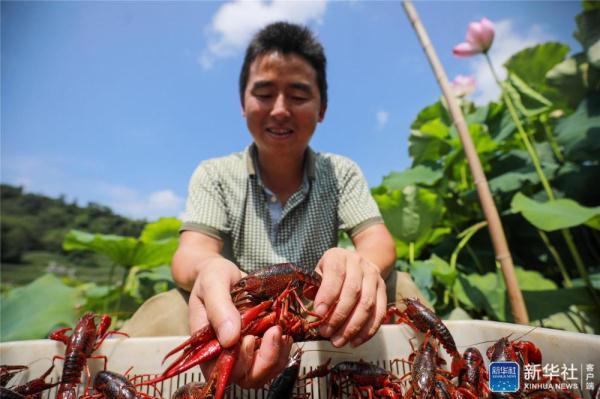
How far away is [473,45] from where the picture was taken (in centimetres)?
315

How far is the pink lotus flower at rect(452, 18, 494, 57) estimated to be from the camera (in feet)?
10.0

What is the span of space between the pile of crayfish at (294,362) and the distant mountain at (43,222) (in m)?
34.0

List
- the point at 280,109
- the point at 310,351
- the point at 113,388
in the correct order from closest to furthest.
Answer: the point at 113,388, the point at 310,351, the point at 280,109

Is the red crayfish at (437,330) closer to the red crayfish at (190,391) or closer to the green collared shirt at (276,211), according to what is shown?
the green collared shirt at (276,211)

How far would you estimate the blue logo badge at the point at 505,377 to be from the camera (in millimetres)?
1137

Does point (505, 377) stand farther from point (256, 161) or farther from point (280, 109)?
point (256, 161)

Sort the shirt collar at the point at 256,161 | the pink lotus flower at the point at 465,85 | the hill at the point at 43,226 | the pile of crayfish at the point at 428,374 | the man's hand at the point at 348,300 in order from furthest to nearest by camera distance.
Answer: the hill at the point at 43,226
the pink lotus flower at the point at 465,85
the shirt collar at the point at 256,161
the pile of crayfish at the point at 428,374
the man's hand at the point at 348,300

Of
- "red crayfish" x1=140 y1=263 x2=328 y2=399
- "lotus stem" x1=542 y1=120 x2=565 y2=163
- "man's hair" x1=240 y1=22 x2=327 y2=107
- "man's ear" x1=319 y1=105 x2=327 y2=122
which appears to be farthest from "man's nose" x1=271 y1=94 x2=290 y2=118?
"lotus stem" x1=542 y1=120 x2=565 y2=163

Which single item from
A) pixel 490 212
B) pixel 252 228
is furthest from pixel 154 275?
pixel 490 212

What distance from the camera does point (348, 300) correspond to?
3.60 feet

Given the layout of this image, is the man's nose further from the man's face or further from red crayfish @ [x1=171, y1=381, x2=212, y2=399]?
red crayfish @ [x1=171, y1=381, x2=212, y2=399]

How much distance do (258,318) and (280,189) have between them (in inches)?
58.8

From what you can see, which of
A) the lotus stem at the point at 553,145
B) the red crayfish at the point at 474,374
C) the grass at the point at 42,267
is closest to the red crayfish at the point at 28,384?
the red crayfish at the point at 474,374

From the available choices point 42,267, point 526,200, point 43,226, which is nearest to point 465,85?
point 526,200
